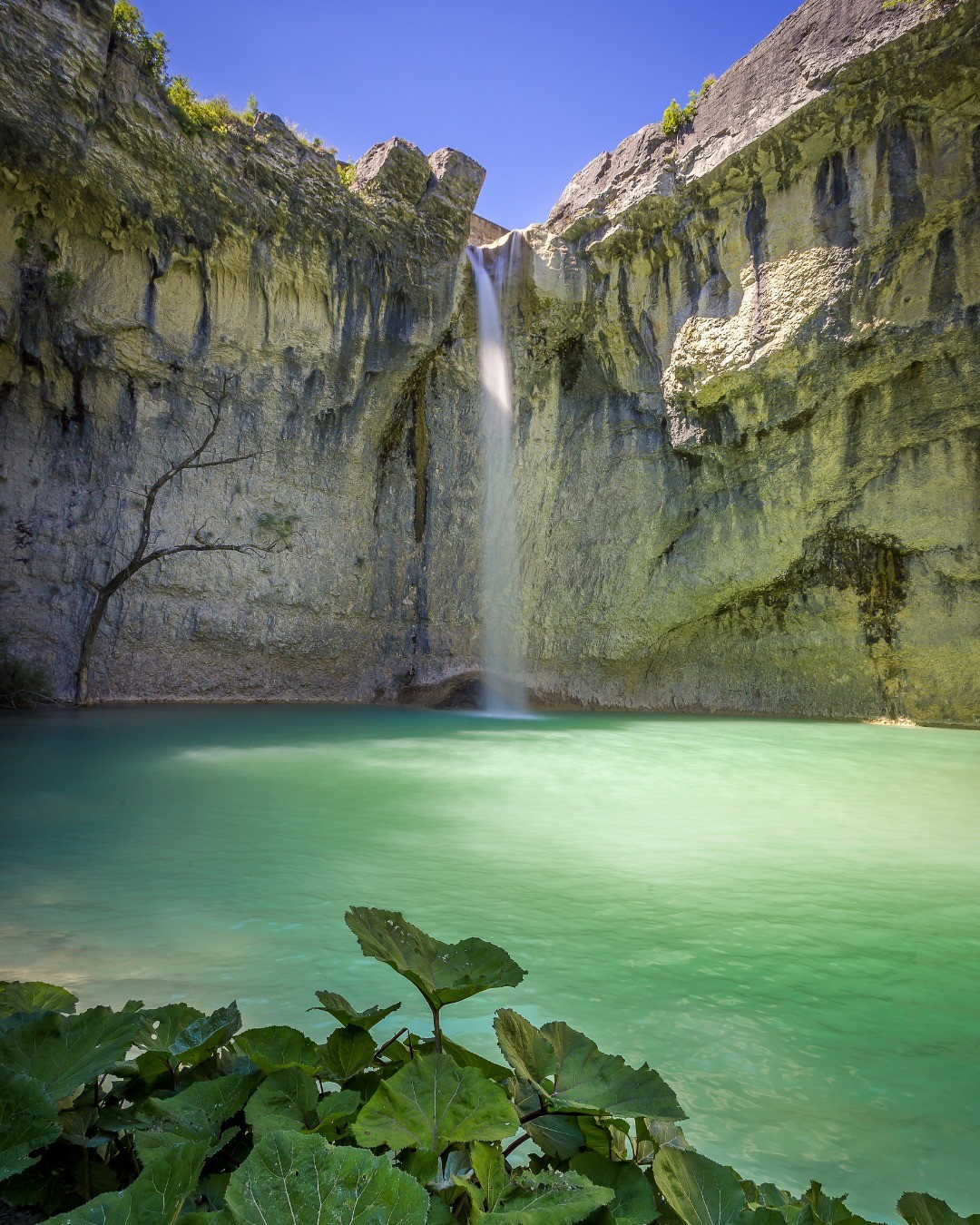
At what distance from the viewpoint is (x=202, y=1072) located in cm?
88

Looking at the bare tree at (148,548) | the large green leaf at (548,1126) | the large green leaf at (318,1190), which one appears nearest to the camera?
the large green leaf at (318,1190)

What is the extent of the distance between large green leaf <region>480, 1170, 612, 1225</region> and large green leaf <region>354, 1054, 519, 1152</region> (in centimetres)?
4

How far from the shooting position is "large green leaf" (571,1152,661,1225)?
652mm

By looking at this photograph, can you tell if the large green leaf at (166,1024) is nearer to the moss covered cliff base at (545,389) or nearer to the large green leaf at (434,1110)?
the large green leaf at (434,1110)

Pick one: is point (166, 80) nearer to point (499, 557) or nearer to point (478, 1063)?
point (499, 557)

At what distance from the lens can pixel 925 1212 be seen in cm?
68

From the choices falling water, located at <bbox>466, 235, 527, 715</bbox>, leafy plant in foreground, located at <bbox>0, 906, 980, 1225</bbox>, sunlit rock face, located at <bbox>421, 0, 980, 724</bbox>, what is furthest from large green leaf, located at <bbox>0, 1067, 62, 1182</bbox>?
falling water, located at <bbox>466, 235, 527, 715</bbox>

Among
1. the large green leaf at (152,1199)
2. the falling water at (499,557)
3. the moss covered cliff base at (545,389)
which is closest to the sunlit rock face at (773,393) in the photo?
the moss covered cliff base at (545,389)

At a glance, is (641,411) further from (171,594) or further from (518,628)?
(171,594)

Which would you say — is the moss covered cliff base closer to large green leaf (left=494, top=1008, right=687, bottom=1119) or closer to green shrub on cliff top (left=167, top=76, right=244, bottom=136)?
green shrub on cliff top (left=167, top=76, right=244, bottom=136)

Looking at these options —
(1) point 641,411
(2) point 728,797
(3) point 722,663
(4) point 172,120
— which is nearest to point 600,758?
(2) point 728,797

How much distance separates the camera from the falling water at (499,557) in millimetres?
14266

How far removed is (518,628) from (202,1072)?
44.4 feet

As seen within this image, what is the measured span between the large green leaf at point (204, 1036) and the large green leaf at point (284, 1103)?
5.1 inches
